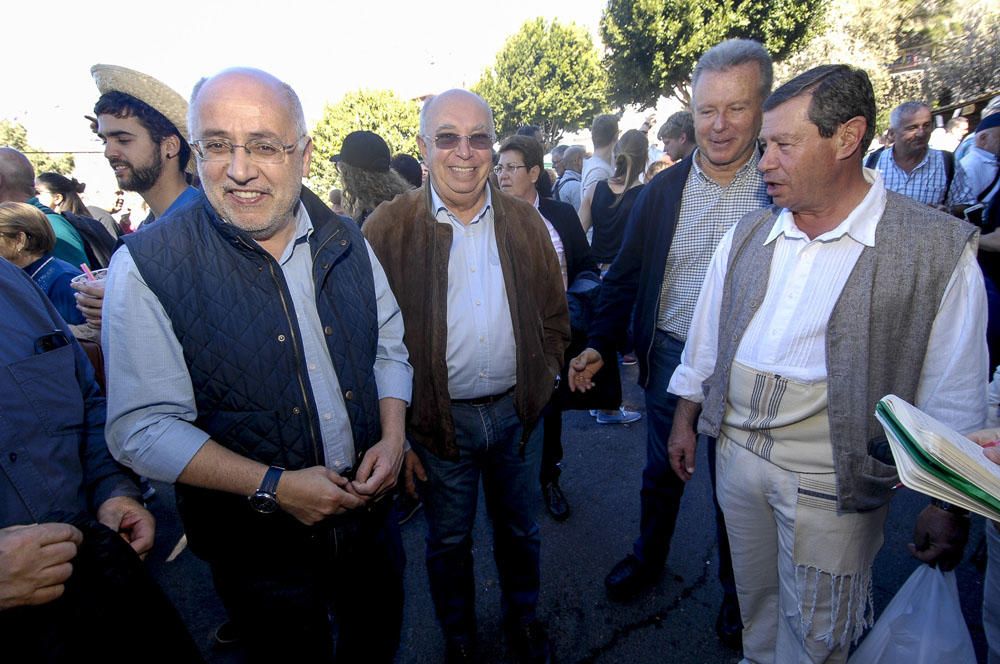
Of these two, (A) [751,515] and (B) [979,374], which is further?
(A) [751,515]

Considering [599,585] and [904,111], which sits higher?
[904,111]

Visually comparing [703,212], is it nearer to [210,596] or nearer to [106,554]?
[106,554]

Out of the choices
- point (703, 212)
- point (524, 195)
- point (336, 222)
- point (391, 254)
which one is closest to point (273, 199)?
point (336, 222)

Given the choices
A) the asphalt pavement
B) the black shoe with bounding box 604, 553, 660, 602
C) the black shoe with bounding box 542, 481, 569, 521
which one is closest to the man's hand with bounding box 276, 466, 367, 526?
the asphalt pavement

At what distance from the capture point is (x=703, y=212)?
88.4 inches

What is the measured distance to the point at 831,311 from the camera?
148 cm

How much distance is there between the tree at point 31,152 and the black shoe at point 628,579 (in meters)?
29.2

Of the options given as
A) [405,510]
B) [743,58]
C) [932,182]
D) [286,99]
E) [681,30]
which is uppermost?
[681,30]

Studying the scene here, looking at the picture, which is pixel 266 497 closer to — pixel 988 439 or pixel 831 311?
pixel 831 311

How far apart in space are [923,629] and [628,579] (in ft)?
4.09

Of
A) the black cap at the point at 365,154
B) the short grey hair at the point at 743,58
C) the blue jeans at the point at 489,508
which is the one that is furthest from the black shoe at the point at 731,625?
the black cap at the point at 365,154

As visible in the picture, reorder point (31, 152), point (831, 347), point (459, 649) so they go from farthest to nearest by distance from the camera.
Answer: point (31, 152), point (459, 649), point (831, 347)

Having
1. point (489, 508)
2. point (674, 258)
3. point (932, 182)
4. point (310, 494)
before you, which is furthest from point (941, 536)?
point (932, 182)

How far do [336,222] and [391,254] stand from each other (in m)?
0.43
